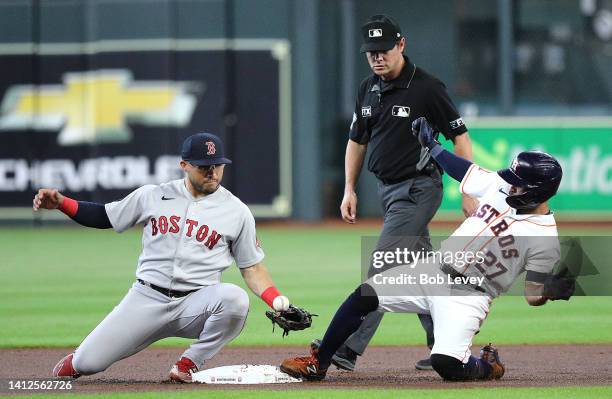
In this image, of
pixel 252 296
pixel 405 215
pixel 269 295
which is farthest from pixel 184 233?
pixel 252 296

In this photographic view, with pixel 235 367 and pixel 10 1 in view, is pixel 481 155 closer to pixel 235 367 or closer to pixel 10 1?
pixel 10 1

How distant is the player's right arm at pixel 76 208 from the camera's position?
242 inches

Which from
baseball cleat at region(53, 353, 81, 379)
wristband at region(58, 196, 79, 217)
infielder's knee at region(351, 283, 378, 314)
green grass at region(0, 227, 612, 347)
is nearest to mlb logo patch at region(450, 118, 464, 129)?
infielder's knee at region(351, 283, 378, 314)

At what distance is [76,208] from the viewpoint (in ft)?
20.7

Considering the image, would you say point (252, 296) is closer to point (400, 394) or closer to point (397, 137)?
point (397, 137)

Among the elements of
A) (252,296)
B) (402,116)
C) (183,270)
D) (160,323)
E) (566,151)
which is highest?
(402,116)

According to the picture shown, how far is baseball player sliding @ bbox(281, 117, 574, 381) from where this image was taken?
6.15 m

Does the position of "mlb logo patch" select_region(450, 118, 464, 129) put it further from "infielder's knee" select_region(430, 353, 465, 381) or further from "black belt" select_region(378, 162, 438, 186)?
"infielder's knee" select_region(430, 353, 465, 381)

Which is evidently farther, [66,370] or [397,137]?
[397,137]

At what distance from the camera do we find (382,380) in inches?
257

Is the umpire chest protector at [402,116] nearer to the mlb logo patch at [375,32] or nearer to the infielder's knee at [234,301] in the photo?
the mlb logo patch at [375,32]

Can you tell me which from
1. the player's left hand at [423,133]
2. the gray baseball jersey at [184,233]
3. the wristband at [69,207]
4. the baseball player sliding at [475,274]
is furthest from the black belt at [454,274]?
the wristband at [69,207]

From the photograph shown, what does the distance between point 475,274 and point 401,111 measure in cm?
124

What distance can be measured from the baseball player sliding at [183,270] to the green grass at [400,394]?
43 centimetres
